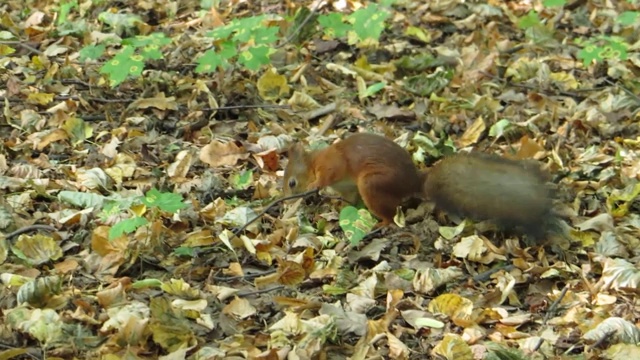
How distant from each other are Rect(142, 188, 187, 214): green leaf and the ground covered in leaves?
0.05 feet

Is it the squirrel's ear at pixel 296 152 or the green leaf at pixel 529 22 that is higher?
the squirrel's ear at pixel 296 152

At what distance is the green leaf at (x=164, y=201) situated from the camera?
3.81 m

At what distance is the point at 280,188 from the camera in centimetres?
468

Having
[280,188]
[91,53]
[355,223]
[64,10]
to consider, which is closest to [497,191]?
[355,223]

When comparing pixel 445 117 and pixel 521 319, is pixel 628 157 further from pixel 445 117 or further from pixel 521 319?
pixel 521 319

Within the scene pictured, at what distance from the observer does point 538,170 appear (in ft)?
12.9

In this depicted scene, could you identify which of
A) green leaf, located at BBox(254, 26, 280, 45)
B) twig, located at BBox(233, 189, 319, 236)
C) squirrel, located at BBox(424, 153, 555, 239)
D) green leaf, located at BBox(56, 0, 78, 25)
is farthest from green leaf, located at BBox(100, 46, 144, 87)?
squirrel, located at BBox(424, 153, 555, 239)

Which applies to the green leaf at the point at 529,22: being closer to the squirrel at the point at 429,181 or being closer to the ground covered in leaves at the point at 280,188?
the ground covered in leaves at the point at 280,188

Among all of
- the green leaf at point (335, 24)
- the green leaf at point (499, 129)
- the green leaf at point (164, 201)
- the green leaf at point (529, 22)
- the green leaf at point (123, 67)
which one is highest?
the green leaf at point (164, 201)

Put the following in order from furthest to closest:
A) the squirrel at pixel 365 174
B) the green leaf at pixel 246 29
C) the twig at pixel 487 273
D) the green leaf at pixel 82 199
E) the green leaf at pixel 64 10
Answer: the green leaf at pixel 64 10 < the green leaf at pixel 246 29 < the green leaf at pixel 82 199 < the squirrel at pixel 365 174 < the twig at pixel 487 273

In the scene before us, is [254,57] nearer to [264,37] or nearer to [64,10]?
[264,37]

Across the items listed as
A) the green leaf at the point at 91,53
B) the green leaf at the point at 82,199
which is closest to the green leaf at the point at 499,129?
the green leaf at the point at 82,199

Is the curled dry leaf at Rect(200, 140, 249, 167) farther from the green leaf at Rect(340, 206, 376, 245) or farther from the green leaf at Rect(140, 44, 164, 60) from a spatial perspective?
the green leaf at Rect(340, 206, 376, 245)

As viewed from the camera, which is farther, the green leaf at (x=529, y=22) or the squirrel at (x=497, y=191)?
the green leaf at (x=529, y=22)
